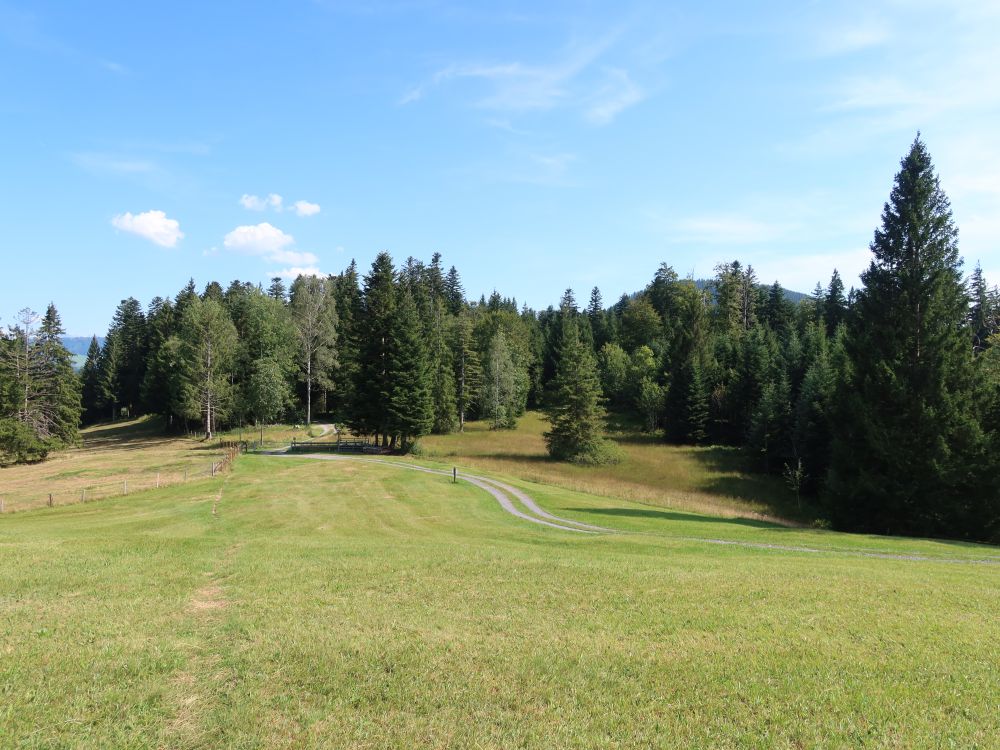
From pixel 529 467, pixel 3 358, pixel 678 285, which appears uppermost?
pixel 678 285

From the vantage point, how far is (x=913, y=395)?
96.4 feet

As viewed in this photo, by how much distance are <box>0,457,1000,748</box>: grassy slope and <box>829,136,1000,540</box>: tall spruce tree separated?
15.0m

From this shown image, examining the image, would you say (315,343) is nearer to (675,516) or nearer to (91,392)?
(91,392)

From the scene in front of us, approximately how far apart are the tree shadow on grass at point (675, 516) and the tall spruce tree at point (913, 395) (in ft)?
22.7

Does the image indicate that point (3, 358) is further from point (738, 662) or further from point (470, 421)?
point (738, 662)

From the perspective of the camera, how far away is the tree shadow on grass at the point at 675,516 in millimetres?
26703

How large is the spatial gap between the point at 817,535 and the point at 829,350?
168 ft

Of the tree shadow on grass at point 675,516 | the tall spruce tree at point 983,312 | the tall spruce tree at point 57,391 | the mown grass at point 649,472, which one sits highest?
the tall spruce tree at point 983,312

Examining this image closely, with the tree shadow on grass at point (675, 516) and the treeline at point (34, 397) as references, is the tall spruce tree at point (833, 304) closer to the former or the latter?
→ the tree shadow on grass at point (675, 516)

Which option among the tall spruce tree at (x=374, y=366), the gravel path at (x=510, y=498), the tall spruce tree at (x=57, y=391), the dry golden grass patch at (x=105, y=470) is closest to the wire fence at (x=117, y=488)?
the dry golden grass patch at (x=105, y=470)

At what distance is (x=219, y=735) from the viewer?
5918mm

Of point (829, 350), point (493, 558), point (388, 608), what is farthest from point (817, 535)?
point (829, 350)

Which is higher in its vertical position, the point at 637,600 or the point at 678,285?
the point at 678,285

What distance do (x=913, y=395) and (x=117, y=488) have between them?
4571 cm
